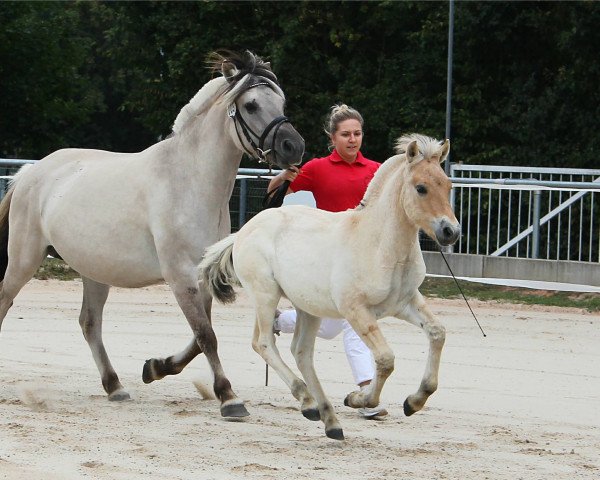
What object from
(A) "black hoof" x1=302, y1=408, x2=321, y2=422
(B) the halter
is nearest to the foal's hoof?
(A) "black hoof" x1=302, y1=408, x2=321, y2=422

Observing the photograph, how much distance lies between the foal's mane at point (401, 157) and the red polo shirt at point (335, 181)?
44.9 inches

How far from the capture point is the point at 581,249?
16.3 meters

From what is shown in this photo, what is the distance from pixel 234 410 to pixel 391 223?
1.75m

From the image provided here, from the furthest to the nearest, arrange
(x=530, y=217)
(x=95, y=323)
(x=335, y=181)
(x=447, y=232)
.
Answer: (x=530, y=217), (x=95, y=323), (x=335, y=181), (x=447, y=232)

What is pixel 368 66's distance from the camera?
25.8 m

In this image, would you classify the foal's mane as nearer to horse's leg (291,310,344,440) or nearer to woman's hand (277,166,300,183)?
horse's leg (291,310,344,440)

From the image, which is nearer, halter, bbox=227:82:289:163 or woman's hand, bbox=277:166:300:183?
halter, bbox=227:82:289:163

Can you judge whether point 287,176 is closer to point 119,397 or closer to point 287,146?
point 287,146

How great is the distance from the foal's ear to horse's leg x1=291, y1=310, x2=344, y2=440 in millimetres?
1678

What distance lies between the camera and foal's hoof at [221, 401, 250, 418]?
25.8 feet

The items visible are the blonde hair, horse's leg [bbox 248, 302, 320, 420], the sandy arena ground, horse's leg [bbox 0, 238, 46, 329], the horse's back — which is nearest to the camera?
the sandy arena ground

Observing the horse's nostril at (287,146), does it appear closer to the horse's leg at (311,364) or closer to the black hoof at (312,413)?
the horse's leg at (311,364)

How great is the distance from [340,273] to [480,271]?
9.45 meters

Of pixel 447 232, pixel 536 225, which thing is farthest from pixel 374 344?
pixel 536 225
